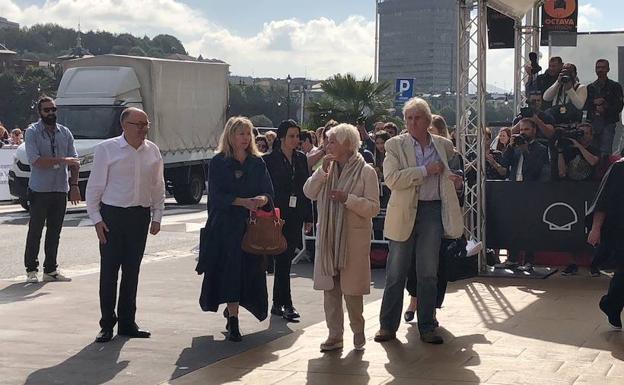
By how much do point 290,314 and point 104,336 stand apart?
184cm

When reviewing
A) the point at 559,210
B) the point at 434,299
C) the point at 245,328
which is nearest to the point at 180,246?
the point at 559,210

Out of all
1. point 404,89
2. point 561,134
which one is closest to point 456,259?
point 561,134

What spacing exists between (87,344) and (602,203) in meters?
4.28

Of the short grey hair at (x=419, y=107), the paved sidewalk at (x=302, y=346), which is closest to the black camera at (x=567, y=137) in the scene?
the paved sidewalk at (x=302, y=346)

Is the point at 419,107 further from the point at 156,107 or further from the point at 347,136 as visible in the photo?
the point at 156,107

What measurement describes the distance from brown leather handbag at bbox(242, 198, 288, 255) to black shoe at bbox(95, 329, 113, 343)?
4.14ft

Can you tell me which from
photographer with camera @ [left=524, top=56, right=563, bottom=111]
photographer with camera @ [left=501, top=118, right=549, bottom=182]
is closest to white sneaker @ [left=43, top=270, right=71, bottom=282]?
photographer with camera @ [left=501, top=118, right=549, bottom=182]

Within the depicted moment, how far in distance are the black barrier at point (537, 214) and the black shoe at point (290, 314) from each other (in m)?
3.92

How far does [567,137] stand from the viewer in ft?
41.3

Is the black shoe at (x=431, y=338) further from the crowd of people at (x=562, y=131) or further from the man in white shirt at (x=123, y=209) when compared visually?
the crowd of people at (x=562, y=131)

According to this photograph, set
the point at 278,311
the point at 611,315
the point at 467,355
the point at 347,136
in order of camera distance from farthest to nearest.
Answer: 1. the point at 278,311
2. the point at 611,315
3. the point at 347,136
4. the point at 467,355

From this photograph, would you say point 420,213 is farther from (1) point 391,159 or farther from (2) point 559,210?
(2) point 559,210

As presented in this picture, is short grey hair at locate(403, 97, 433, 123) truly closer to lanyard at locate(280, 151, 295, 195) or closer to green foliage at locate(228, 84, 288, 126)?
lanyard at locate(280, 151, 295, 195)

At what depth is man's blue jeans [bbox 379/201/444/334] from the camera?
27.1 feet
